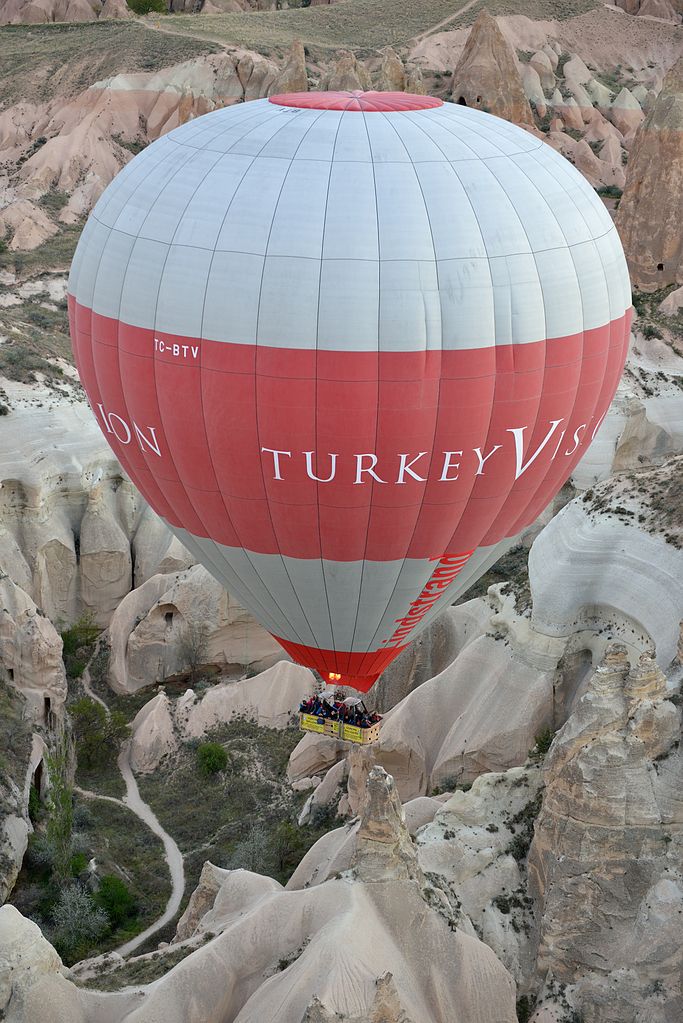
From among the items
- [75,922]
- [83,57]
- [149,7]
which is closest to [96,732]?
[75,922]

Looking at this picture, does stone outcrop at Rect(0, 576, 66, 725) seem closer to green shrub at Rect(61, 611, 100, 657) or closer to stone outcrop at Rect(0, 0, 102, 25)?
green shrub at Rect(61, 611, 100, 657)

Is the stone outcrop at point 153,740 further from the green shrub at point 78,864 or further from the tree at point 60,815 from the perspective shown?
the green shrub at point 78,864

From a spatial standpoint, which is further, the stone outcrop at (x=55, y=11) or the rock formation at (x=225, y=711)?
the stone outcrop at (x=55, y=11)

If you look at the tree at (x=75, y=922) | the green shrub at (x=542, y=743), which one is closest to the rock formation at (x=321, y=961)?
the green shrub at (x=542, y=743)

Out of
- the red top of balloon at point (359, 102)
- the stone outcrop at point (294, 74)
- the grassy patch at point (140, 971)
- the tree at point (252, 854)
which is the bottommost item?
the tree at point (252, 854)

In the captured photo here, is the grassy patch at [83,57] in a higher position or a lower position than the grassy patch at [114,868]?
higher

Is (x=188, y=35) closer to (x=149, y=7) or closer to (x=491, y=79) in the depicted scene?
(x=149, y=7)
